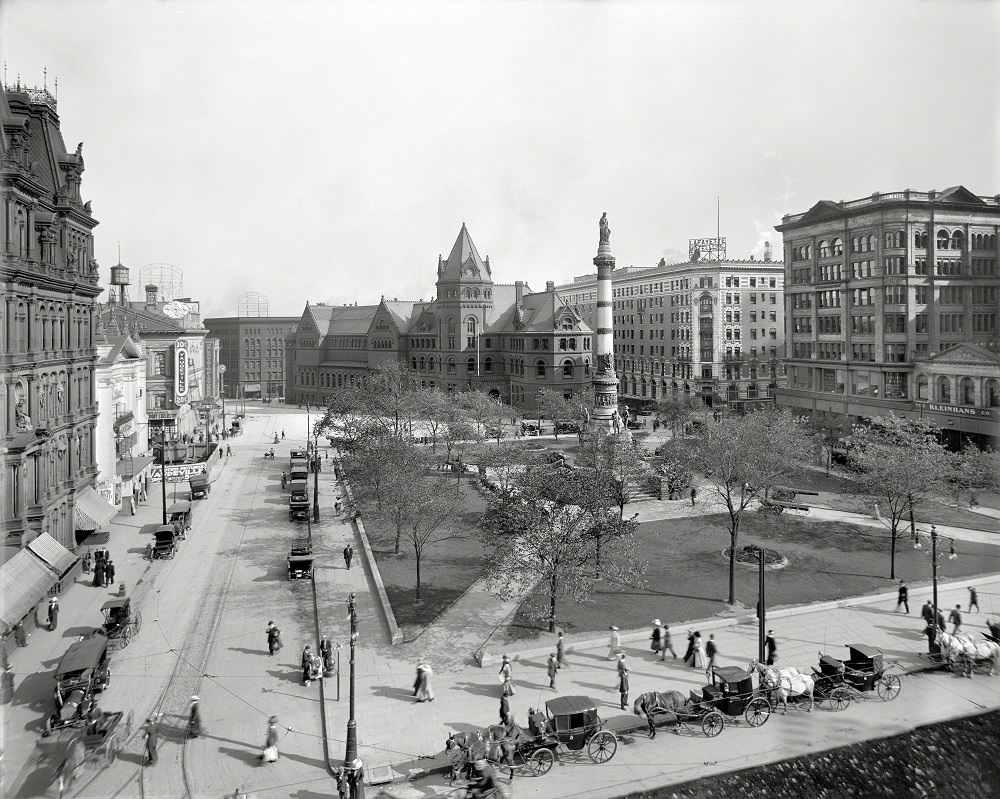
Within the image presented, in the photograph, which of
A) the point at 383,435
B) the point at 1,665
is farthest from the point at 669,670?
the point at 383,435

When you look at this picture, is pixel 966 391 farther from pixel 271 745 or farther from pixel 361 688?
pixel 271 745

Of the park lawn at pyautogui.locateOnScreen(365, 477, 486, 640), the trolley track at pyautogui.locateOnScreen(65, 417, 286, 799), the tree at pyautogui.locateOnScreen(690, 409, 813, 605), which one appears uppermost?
the tree at pyautogui.locateOnScreen(690, 409, 813, 605)

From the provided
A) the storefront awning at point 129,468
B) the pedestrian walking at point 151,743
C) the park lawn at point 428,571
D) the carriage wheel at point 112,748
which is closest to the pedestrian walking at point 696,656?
the park lawn at point 428,571

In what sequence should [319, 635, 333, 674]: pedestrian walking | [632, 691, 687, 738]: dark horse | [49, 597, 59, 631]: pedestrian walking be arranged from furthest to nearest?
[49, 597, 59, 631]: pedestrian walking → [319, 635, 333, 674]: pedestrian walking → [632, 691, 687, 738]: dark horse

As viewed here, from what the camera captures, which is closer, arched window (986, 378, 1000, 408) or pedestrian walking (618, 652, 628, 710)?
pedestrian walking (618, 652, 628, 710)

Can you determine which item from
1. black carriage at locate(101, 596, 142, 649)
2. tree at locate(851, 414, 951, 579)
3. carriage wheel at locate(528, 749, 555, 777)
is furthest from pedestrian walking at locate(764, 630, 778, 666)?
black carriage at locate(101, 596, 142, 649)

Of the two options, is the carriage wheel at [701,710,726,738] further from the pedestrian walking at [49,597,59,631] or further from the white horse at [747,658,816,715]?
the pedestrian walking at [49,597,59,631]

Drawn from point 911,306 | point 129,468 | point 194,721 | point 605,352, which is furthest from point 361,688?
point 911,306
